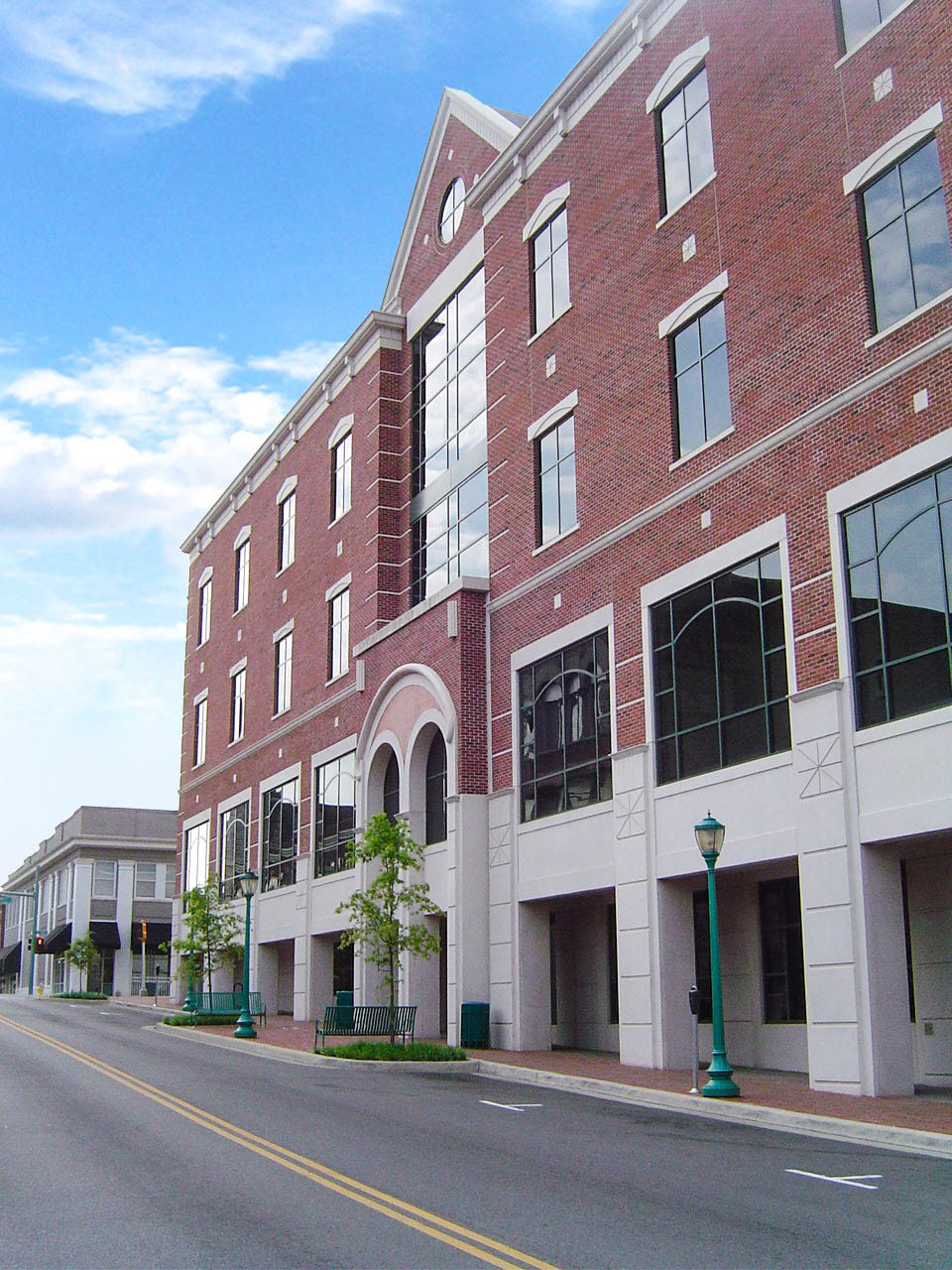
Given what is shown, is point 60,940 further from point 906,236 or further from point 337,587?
point 906,236

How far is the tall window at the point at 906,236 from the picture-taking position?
17.6m

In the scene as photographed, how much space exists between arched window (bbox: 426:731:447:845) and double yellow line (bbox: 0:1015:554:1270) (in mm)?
14375

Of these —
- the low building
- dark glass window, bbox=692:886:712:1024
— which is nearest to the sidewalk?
dark glass window, bbox=692:886:712:1024

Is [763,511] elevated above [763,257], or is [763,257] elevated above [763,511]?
[763,257]

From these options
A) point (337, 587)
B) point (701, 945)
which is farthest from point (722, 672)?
point (337, 587)

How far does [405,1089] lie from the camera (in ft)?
64.2

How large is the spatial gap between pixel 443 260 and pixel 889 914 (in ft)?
75.3

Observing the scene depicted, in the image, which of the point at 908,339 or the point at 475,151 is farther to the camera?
the point at 475,151

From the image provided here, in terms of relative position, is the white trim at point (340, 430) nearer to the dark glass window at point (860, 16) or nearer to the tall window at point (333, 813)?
the tall window at point (333, 813)

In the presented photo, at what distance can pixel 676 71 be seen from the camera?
23922 mm

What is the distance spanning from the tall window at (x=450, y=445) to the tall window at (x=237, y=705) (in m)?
14.7

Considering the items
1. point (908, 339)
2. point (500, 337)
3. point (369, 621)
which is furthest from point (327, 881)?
point (908, 339)

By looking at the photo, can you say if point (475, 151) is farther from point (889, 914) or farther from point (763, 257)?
point (889, 914)

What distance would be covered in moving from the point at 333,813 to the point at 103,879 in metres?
47.4
